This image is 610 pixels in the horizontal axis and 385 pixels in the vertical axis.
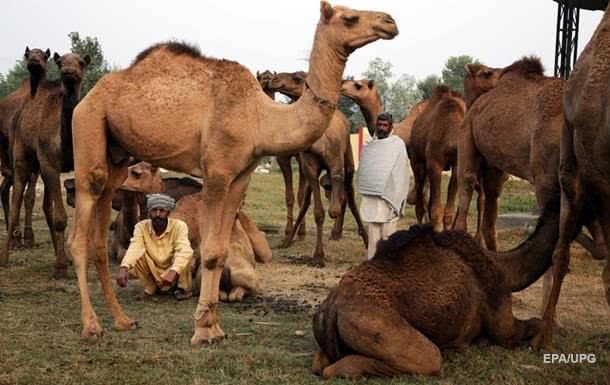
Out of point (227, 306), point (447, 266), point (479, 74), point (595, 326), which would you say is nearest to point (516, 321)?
point (447, 266)

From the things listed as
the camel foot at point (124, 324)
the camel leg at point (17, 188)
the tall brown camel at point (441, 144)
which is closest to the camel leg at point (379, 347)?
the camel foot at point (124, 324)

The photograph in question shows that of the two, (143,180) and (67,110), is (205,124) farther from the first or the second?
(143,180)

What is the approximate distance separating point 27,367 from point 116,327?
1318 mm

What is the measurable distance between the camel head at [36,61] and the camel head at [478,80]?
622cm

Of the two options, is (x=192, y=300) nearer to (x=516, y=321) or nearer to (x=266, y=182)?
(x=516, y=321)

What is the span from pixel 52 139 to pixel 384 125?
156 inches

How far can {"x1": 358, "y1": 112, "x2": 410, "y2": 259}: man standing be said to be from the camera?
8.60m

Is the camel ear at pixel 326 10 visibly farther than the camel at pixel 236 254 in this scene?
No

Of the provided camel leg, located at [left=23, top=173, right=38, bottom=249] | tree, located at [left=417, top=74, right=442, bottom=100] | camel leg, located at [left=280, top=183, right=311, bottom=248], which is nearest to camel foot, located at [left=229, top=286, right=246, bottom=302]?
camel leg, located at [left=280, top=183, right=311, bottom=248]

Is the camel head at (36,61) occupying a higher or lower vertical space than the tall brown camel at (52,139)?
higher

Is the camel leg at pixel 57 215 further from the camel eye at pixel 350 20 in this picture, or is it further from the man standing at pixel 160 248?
the camel eye at pixel 350 20

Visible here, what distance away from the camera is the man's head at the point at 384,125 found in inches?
342

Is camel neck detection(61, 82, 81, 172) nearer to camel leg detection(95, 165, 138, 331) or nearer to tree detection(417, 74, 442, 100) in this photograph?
camel leg detection(95, 165, 138, 331)

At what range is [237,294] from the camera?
8.19 metres
